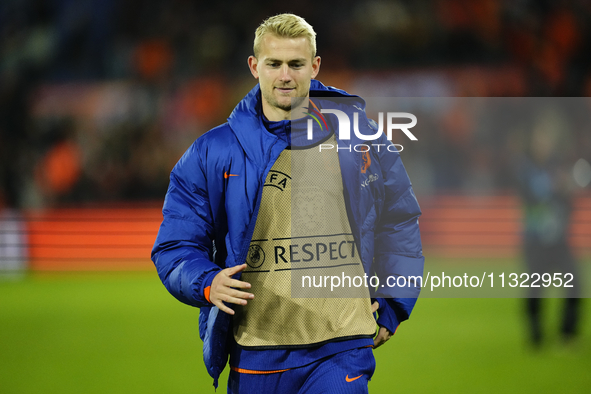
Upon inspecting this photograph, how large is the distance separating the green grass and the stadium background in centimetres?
4

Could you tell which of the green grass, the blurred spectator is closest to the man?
the green grass

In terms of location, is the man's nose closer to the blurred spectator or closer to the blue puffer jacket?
the blue puffer jacket

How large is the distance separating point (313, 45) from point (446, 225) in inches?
323

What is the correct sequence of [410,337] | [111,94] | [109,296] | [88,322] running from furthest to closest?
[111,94], [109,296], [88,322], [410,337]

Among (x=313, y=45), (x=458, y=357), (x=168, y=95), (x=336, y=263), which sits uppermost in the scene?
(x=168, y=95)

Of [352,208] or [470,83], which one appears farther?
[470,83]

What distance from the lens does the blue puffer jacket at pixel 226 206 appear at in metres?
2.71

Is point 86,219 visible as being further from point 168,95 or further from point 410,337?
point 410,337

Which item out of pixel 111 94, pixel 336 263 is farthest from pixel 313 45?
pixel 111 94

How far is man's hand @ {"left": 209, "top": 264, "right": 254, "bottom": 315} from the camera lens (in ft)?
8.13

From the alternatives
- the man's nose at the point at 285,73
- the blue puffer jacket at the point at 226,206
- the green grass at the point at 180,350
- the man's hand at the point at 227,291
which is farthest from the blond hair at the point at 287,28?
the green grass at the point at 180,350

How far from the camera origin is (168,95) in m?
14.6

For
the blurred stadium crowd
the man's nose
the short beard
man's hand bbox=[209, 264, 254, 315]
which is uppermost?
the blurred stadium crowd

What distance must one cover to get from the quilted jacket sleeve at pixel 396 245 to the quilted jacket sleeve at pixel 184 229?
84 centimetres
